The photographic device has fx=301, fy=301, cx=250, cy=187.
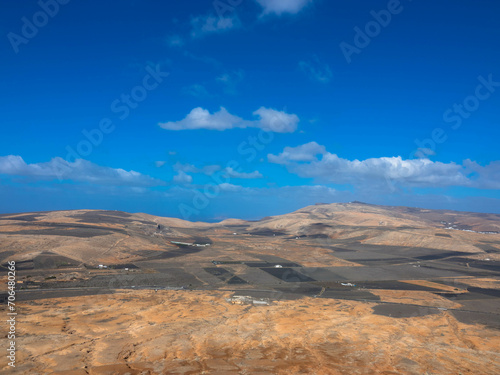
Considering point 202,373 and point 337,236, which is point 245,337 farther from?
point 337,236

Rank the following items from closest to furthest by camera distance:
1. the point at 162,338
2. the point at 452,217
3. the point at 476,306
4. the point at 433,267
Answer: the point at 162,338 → the point at 476,306 → the point at 433,267 → the point at 452,217

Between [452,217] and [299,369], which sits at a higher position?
[452,217]

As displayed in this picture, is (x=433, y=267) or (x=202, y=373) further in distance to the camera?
(x=433, y=267)

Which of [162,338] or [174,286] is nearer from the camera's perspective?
[162,338]

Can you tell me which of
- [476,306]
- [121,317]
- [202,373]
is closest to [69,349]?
[121,317]

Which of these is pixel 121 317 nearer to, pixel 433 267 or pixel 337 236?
pixel 433 267

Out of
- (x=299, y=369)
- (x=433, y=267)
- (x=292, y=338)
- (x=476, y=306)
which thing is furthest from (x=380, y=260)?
(x=299, y=369)

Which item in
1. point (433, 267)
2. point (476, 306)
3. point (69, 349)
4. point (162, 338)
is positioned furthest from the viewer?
point (433, 267)

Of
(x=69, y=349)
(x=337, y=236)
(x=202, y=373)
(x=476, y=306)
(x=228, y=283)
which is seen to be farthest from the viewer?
(x=337, y=236)

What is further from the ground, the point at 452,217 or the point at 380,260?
the point at 452,217
